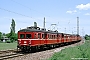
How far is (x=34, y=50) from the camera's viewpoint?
2966cm

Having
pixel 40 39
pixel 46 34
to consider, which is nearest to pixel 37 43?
pixel 40 39

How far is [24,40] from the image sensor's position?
89.9 feet

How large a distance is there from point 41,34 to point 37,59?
10333 millimetres

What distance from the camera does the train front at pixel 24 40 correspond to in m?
27.3

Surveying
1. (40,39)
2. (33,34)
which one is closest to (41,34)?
(40,39)

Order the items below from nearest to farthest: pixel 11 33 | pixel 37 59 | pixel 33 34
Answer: pixel 37 59
pixel 33 34
pixel 11 33

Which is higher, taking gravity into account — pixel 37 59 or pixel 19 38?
pixel 19 38

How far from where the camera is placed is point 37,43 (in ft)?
93.9

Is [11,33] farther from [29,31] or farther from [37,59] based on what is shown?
[37,59]

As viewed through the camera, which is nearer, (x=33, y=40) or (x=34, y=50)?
(x=33, y=40)

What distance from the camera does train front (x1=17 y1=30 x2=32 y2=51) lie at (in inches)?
1075

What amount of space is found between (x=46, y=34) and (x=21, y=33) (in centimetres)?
594

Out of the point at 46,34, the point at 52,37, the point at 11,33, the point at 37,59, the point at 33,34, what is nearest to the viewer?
the point at 37,59

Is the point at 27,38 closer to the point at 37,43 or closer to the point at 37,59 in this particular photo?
the point at 37,43
